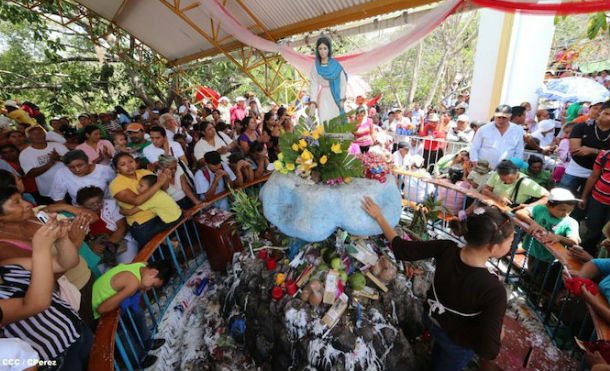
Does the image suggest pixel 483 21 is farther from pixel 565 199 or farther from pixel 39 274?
pixel 39 274

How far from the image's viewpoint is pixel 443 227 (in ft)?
16.1

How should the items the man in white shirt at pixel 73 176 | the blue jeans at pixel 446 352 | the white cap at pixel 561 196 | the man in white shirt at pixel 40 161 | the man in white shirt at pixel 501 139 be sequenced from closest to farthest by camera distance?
1. the blue jeans at pixel 446 352
2. the white cap at pixel 561 196
3. the man in white shirt at pixel 73 176
4. the man in white shirt at pixel 40 161
5. the man in white shirt at pixel 501 139

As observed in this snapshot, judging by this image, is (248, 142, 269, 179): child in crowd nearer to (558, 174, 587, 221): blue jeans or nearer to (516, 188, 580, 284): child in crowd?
(516, 188, 580, 284): child in crowd

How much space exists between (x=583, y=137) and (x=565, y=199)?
5.69ft

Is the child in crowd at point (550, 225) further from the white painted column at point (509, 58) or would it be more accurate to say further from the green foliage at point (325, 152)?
the white painted column at point (509, 58)

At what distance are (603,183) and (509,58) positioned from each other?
17.9 feet

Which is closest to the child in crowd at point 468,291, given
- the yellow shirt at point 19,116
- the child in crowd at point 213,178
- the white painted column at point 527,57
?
the child in crowd at point 213,178

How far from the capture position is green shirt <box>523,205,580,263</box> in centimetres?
315

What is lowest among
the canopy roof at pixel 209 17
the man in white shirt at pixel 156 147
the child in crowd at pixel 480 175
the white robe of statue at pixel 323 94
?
the child in crowd at pixel 480 175

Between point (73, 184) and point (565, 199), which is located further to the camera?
point (73, 184)

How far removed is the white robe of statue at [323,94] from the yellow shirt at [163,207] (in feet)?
7.97

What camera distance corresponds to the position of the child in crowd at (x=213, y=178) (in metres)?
4.33

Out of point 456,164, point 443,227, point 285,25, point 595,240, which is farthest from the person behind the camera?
point 285,25

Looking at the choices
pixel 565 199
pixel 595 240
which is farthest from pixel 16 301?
pixel 595 240
